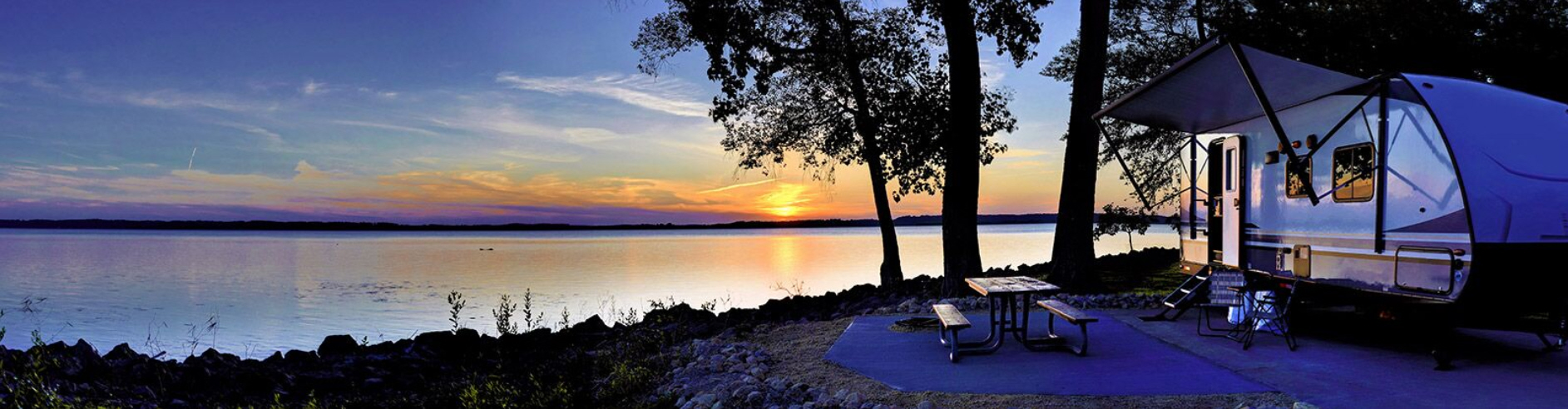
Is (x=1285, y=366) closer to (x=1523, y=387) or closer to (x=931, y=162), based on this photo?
(x=1523, y=387)

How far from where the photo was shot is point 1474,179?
21.9 feet

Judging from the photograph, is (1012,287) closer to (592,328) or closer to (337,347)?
(592,328)

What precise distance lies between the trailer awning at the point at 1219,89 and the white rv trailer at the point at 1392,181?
0.02 m

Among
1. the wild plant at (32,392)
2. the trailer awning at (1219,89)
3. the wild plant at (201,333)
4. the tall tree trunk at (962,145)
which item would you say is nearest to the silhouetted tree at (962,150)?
the tall tree trunk at (962,145)

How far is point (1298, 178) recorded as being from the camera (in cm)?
858

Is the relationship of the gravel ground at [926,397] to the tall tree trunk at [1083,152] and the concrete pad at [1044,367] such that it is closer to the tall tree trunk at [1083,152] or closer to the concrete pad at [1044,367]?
the concrete pad at [1044,367]

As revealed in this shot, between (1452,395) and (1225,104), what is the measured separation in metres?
4.32

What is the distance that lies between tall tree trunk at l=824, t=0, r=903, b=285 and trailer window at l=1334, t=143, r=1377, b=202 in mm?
10375

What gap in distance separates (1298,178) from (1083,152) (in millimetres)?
5210

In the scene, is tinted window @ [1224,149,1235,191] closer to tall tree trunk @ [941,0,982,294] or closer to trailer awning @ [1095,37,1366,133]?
trailer awning @ [1095,37,1366,133]

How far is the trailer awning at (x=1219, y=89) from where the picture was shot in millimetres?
7777

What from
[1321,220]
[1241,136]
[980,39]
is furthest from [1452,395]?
[980,39]

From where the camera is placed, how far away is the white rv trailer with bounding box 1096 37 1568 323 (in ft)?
22.0

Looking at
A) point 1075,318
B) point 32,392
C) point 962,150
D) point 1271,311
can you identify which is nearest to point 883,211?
point 962,150
